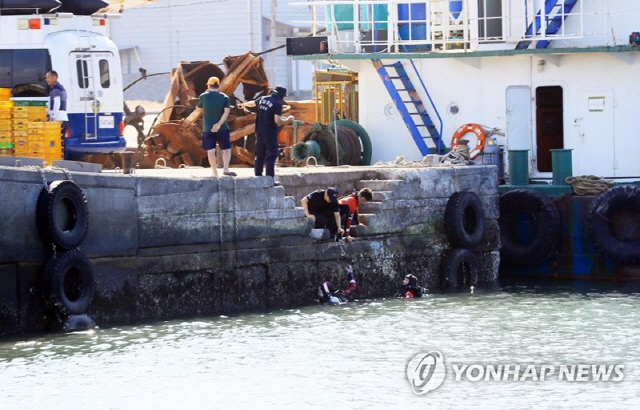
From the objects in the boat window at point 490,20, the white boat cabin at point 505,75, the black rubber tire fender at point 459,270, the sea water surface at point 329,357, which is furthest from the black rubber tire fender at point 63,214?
the boat window at point 490,20

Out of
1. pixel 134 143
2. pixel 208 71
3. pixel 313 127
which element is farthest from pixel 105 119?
pixel 134 143

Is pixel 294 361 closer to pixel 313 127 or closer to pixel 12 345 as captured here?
pixel 12 345

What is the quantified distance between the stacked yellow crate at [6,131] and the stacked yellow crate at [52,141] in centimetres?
48

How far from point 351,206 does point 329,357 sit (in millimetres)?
4907

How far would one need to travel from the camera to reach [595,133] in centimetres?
2200

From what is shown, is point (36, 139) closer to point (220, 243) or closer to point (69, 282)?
point (220, 243)

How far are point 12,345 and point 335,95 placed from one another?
11.5 metres

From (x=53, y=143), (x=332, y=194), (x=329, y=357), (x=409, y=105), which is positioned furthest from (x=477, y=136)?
(x=329, y=357)

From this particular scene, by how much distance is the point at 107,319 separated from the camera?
16547 mm

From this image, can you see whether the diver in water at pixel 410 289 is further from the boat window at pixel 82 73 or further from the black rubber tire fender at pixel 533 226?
the boat window at pixel 82 73

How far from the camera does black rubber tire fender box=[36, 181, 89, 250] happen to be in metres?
15.6

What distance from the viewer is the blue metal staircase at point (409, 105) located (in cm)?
2288

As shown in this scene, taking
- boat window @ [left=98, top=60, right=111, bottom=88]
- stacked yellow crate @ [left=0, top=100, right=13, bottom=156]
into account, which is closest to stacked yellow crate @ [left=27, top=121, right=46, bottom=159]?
stacked yellow crate @ [left=0, top=100, right=13, bottom=156]

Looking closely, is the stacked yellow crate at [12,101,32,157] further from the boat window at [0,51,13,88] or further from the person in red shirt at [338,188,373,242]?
the person in red shirt at [338,188,373,242]
